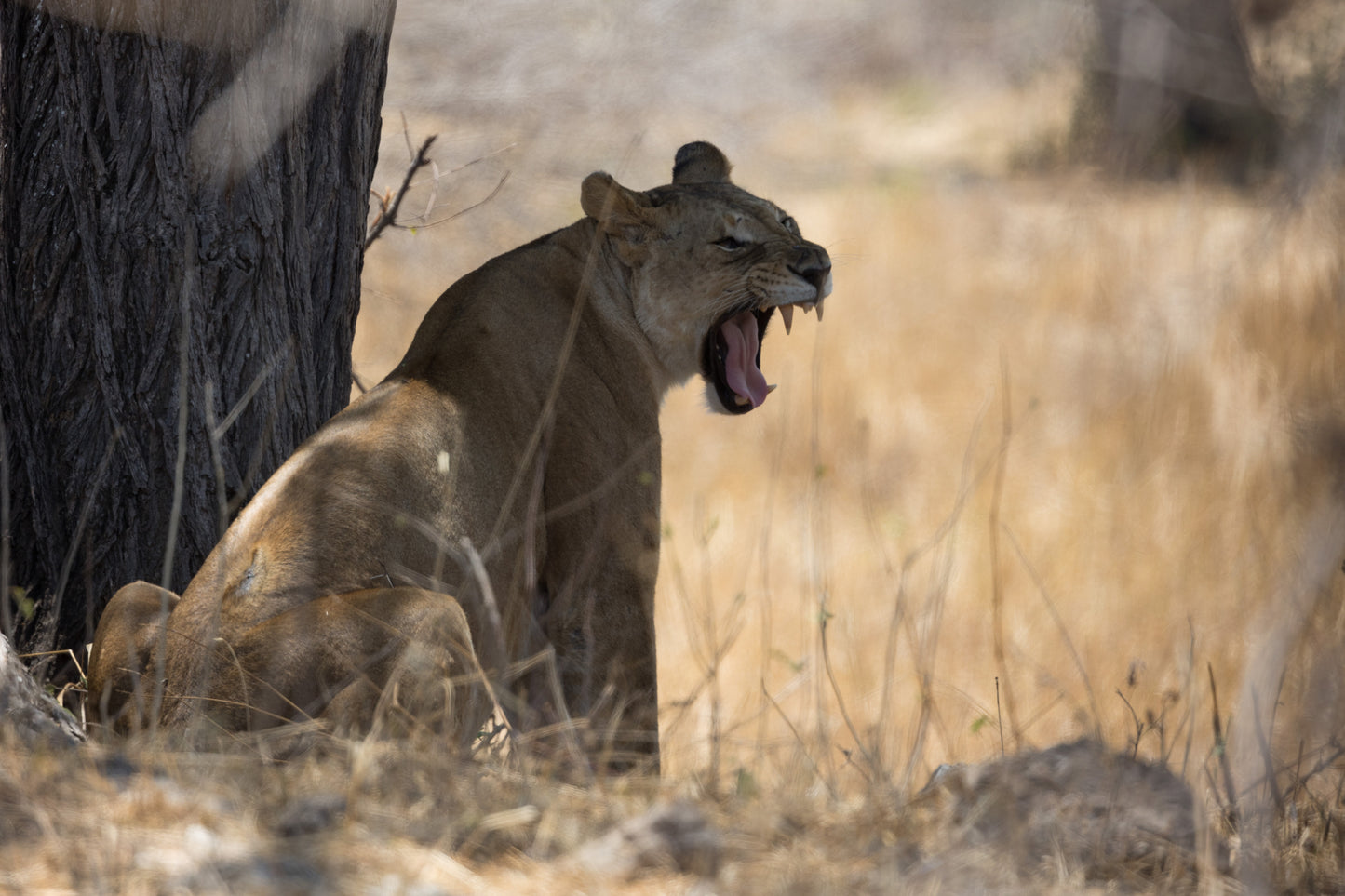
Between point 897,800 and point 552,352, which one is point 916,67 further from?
point 897,800

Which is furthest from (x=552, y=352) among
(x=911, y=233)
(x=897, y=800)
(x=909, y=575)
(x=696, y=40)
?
(x=696, y=40)

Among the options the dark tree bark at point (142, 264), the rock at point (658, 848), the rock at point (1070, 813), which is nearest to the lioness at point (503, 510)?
the rock at point (658, 848)

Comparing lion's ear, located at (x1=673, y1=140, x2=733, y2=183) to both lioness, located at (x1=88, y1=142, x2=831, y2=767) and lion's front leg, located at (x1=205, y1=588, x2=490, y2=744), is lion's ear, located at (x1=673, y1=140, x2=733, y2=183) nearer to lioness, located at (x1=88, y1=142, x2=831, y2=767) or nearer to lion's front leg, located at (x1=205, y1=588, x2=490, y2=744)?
lioness, located at (x1=88, y1=142, x2=831, y2=767)

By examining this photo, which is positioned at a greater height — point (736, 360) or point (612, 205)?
point (612, 205)

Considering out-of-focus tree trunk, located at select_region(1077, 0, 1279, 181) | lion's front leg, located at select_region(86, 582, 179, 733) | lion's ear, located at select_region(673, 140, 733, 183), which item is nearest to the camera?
out-of-focus tree trunk, located at select_region(1077, 0, 1279, 181)

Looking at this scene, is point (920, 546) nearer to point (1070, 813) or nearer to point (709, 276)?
point (709, 276)

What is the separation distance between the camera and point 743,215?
456cm

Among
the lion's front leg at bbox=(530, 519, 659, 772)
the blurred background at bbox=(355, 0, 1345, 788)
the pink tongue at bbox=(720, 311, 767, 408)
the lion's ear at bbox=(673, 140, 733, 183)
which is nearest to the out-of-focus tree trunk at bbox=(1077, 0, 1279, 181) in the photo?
the blurred background at bbox=(355, 0, 1345, 788)

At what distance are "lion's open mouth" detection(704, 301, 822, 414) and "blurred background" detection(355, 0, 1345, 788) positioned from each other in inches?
16.0

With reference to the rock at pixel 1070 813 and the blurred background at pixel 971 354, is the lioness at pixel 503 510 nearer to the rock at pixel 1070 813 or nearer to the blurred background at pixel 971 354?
Answer: the blurred background at pixel 971 354

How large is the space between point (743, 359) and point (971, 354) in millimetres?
7180

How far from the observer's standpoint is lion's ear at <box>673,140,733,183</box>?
5.00m

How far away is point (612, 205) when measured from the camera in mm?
4398

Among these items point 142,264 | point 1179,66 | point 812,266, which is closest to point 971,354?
point 812,266
